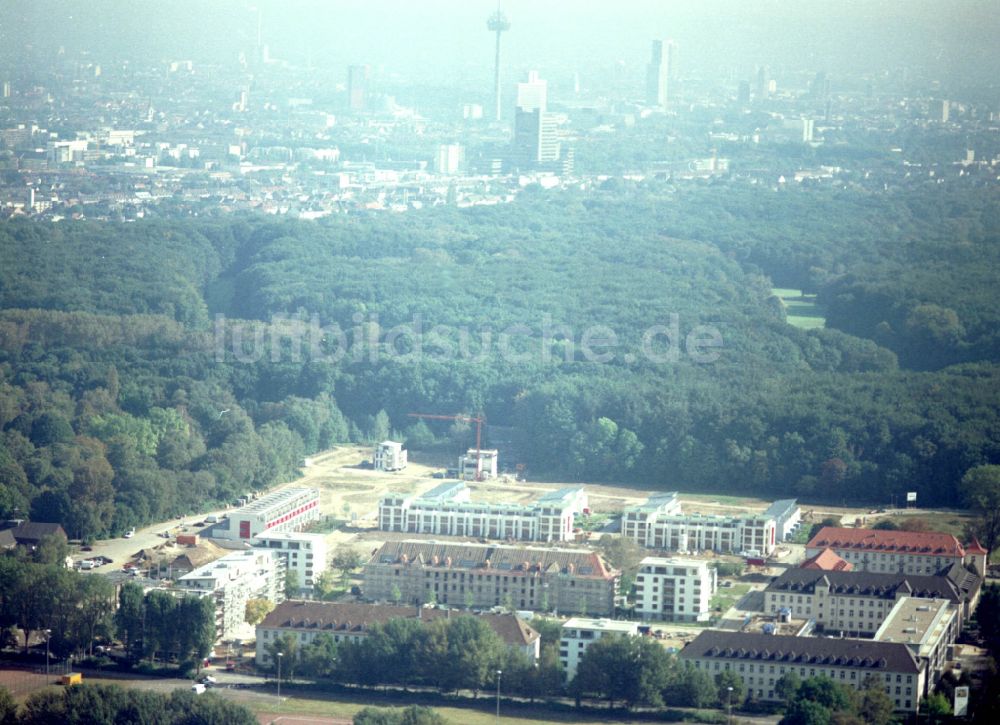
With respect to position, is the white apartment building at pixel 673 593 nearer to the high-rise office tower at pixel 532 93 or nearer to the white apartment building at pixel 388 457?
the white apartment building at pixel 388 457

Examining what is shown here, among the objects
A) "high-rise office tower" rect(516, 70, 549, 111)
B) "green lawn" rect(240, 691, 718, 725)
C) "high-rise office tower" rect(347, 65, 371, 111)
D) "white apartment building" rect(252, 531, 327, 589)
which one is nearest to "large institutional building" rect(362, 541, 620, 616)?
"white apartment building" rect(252, 531, 327, 589)

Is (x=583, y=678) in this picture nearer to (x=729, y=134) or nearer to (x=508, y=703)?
(x=508, y=703)

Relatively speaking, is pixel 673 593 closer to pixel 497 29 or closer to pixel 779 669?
pixel 779 669

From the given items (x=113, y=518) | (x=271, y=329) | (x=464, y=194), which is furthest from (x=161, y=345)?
(x=464, y=194)

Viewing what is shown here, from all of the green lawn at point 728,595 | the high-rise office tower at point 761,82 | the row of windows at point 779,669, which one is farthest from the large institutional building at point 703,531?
the high-rise office tower at point 761,82

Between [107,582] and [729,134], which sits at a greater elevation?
[729,134]
